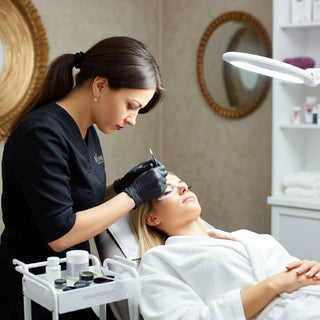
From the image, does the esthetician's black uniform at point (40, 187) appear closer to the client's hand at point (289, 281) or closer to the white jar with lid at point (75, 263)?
the white jar with lid at point (75, 263)

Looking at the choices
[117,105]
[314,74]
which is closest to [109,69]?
[117,105]

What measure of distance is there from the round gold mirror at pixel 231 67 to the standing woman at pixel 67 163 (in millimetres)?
1616

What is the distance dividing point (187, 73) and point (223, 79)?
1.06ft

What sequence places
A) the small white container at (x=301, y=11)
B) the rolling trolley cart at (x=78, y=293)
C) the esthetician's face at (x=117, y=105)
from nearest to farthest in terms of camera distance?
the rolling trolley cart at (x=78, y=293)
the esthetician's face at (x=117, y=105)
the small white container at (x=301, y=11)

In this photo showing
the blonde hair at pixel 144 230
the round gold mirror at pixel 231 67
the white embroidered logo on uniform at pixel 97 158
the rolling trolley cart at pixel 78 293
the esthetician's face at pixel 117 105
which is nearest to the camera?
the rolling trolley cart at pixel 78 293

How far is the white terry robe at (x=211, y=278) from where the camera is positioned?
157 centimetres

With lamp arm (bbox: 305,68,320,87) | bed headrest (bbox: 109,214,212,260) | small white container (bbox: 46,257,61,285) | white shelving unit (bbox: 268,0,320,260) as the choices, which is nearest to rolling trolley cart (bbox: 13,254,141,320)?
small white container (bbox: 46,257,61,285)

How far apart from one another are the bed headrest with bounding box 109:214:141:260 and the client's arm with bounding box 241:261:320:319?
0.47 meters

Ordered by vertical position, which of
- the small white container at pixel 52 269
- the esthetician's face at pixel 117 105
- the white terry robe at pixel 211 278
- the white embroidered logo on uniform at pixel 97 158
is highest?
the esthetician's face at pixel 117 105

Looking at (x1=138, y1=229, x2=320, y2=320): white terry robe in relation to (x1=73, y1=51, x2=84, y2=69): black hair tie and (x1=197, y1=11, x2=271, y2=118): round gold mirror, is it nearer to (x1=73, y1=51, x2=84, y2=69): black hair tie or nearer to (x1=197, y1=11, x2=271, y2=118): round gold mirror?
(x1=73, y1=51, x2=84, y2=69): black hair tie

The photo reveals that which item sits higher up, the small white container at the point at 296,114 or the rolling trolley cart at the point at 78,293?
the small white container at the point at 296,114

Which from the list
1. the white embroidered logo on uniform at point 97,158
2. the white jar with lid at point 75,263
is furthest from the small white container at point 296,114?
the white jar with lid at point 75,263

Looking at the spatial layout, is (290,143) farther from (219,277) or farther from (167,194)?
(219,277)

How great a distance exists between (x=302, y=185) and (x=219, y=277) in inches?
50.4
